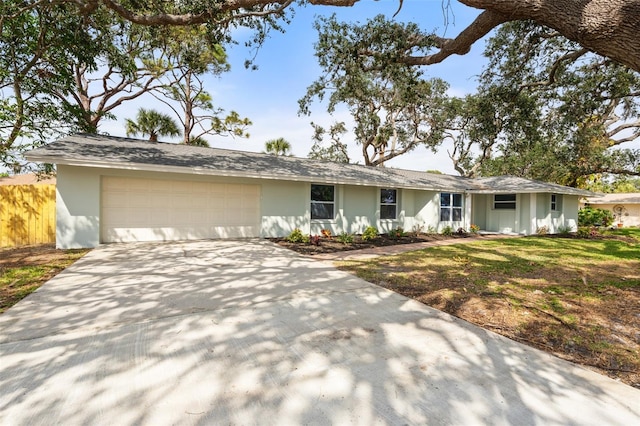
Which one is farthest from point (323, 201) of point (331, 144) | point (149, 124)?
point (331, 144)

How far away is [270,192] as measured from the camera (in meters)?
11.3

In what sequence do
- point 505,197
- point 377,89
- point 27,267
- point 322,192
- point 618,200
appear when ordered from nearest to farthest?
point 27,267
point 322,192
point 505,197
point 377,89
point 618,200

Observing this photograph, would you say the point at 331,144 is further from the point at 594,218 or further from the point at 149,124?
the point at 594,218

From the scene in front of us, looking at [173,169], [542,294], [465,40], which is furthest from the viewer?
[173,169]

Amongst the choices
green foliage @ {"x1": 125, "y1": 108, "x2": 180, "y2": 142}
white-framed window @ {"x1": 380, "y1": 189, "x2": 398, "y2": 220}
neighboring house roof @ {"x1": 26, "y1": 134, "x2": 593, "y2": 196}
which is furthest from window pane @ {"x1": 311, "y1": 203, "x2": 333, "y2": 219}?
green foliage @ {"x1": 125, "y1": 108, "x2": 180, "y2": 142}

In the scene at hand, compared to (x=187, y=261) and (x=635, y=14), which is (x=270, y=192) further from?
(x=635, y=14)

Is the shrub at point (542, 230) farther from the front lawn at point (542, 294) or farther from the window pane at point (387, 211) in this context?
the window pane at point (387, 211)

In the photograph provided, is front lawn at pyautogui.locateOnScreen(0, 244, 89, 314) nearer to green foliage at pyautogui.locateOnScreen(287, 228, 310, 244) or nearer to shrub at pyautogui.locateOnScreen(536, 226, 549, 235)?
green foliage at pyautogui.locateOnScreen(287, 228, 310, 244)

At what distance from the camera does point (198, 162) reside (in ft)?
33.1

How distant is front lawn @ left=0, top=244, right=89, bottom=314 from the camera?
183 inches

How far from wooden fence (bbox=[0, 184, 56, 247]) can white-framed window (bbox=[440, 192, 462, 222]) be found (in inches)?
633

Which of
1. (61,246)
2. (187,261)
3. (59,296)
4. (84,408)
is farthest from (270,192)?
(84,408)

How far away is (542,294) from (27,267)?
395 inches

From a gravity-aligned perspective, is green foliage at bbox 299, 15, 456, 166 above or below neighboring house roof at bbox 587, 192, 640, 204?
above
